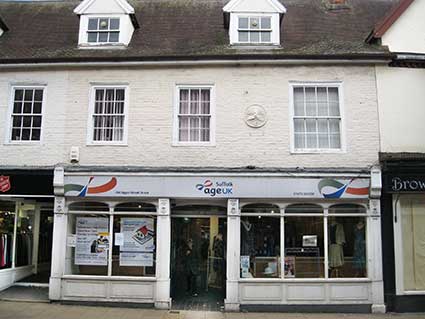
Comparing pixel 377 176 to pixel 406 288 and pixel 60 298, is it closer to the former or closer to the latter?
pixel 406 288

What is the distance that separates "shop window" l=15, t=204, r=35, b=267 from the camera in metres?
12.8

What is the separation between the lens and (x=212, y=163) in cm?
1141

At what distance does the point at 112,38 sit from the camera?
12680mm

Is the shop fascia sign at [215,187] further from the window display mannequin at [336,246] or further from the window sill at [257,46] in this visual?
the window sill at [257,46]

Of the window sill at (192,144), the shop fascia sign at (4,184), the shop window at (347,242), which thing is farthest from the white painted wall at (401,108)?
the shop fascia sign at (4,184)

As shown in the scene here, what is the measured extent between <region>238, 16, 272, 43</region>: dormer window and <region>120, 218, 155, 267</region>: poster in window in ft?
18.3

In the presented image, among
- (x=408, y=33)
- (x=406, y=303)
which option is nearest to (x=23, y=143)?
(x=406, y=303)

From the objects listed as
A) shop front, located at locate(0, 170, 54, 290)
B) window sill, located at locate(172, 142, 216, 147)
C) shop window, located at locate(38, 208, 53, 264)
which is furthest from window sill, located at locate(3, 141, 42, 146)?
window sill, located at locate(172, 142, 216, 147)

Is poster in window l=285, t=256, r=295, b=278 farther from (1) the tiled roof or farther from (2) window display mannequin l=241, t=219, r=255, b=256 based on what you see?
(1) the tiled roof

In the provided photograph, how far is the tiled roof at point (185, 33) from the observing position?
460 inches

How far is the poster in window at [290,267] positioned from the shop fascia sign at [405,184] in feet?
9.55

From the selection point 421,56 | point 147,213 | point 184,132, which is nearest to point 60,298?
point 147,213

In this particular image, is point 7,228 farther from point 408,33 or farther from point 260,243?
point 408,33

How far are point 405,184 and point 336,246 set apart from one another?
226 centimetres
